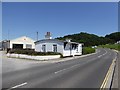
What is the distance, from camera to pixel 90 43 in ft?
468

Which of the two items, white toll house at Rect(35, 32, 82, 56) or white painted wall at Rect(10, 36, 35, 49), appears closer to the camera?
white toll house at Rect(35, 32, 82, 56)

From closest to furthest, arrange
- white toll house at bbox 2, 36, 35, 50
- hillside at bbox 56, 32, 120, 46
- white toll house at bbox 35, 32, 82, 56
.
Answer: white toll house at bbox 35, 32, 82, 56, white toll house at bbox 2, 36, 35, 50, hillside at bbox 56, 32, 120, 46

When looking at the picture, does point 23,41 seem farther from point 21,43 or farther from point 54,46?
point 54,46

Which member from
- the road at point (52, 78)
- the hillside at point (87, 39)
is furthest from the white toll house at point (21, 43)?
the road at point (52, 78)

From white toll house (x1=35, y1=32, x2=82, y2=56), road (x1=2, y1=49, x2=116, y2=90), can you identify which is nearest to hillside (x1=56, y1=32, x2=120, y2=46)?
white toll house (x1=35, y1=32, x2=82, y2=56)

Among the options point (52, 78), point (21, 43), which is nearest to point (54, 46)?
point (21, 43)

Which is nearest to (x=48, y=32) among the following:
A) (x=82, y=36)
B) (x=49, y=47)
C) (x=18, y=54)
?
(x=49, y=47)

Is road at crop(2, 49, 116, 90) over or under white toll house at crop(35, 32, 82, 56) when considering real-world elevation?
under

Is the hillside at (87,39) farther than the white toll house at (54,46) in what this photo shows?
Yes

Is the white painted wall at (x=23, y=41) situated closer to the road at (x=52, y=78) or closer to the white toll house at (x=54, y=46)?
the white toll house at (x=54, y=46)

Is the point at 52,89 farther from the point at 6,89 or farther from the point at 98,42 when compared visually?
the point at 98,42

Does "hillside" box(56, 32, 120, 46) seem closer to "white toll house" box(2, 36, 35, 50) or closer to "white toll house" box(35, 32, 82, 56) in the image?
"white toll house" box(2, 36, 35, 50)

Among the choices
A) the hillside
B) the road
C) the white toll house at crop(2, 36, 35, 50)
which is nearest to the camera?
the road

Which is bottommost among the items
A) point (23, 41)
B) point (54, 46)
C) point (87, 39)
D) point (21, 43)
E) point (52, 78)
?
point (52, 78)
